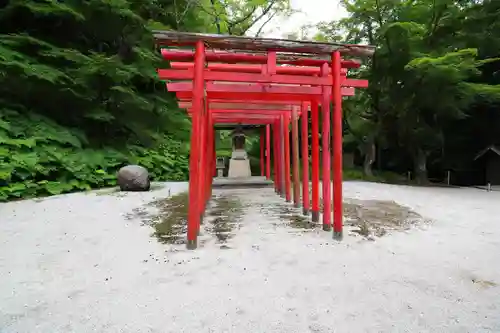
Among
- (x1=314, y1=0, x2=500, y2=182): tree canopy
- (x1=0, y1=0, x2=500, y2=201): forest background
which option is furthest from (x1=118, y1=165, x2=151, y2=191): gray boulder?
(x1=314, y1=0, x2=500, y2=182): tree canopy

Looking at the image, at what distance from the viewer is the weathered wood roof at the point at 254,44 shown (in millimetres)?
4066

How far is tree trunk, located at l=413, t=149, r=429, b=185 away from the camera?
13375 millimetres

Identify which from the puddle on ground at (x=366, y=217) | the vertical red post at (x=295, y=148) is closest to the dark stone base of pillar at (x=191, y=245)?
the puddle on ground at (x=366, y=217)

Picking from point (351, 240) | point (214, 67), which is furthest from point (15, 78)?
point (351, 240)

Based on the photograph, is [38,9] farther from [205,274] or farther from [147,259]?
[205,274]

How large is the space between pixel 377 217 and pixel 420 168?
8.94m

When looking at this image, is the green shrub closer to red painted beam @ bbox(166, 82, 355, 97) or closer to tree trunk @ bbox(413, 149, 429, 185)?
red painted beam @ bbox(166, 82, 355, 97)

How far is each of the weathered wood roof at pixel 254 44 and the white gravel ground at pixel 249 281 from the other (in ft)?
8.07

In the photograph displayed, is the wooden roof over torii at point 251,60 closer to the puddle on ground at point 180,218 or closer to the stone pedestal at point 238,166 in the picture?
the puddle on ground at point 180,218

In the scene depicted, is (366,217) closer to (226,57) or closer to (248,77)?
(248,77)

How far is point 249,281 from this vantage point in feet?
9.89

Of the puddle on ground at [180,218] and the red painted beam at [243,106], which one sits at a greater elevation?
the red painted beam at [243,106]

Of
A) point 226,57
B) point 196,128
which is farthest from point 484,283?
point 226,57

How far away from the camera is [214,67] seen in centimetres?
493
